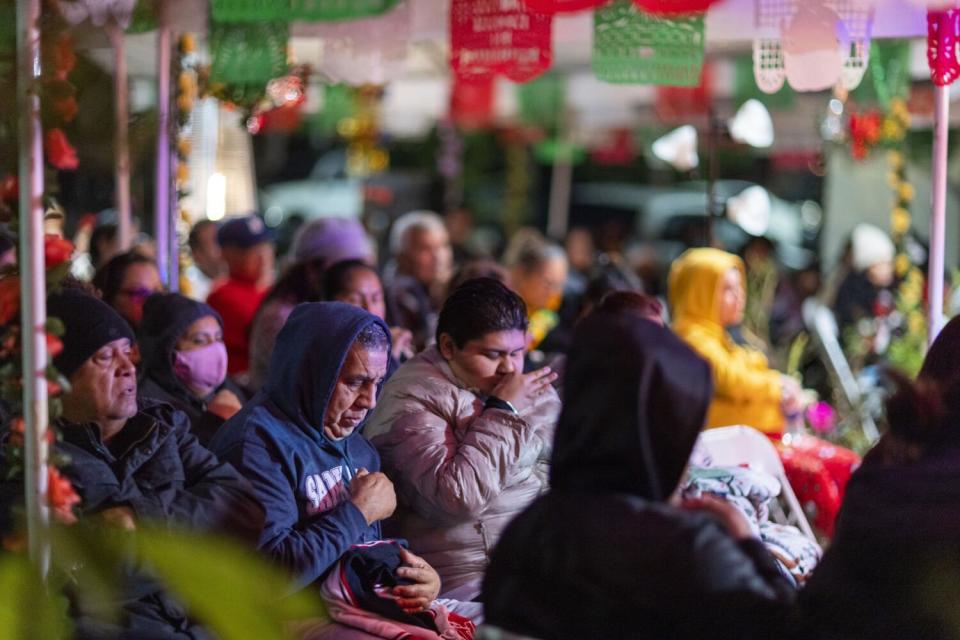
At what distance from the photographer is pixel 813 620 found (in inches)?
101

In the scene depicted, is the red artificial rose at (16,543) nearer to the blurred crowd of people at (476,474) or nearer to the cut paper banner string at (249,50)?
the blurred crowd of people at (476,474)

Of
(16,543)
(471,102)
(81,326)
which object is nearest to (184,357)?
(81,326)

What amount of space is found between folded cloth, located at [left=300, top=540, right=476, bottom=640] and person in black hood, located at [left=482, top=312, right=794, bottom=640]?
0.83 meters

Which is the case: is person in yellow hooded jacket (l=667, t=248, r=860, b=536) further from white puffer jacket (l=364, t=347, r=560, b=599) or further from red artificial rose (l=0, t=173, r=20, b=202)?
red artificial rose (l=0, t=173, r=20, b=202)

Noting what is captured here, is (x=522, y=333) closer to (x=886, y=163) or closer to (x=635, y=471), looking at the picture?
(x=635, y=471)

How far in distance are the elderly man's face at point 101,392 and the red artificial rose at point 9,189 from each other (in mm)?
592

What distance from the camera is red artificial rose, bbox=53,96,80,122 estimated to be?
2672mm

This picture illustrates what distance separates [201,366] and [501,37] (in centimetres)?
195

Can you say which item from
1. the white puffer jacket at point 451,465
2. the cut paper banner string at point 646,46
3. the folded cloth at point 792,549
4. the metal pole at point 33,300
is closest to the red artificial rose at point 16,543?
the metal pole at point 33,300

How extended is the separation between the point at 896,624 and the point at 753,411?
383 cm

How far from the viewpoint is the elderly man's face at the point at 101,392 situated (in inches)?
127

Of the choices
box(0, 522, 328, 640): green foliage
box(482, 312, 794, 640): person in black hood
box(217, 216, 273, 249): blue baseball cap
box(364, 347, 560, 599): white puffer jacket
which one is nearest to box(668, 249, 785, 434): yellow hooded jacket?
box(217, 216, 273, 249): blue baseball cap

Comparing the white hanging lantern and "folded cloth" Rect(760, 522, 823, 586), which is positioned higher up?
the white hanging lantern

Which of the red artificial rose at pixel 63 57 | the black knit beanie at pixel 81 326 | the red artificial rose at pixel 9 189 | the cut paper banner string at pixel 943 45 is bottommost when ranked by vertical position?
the black knit beanie at pixel 81 326
